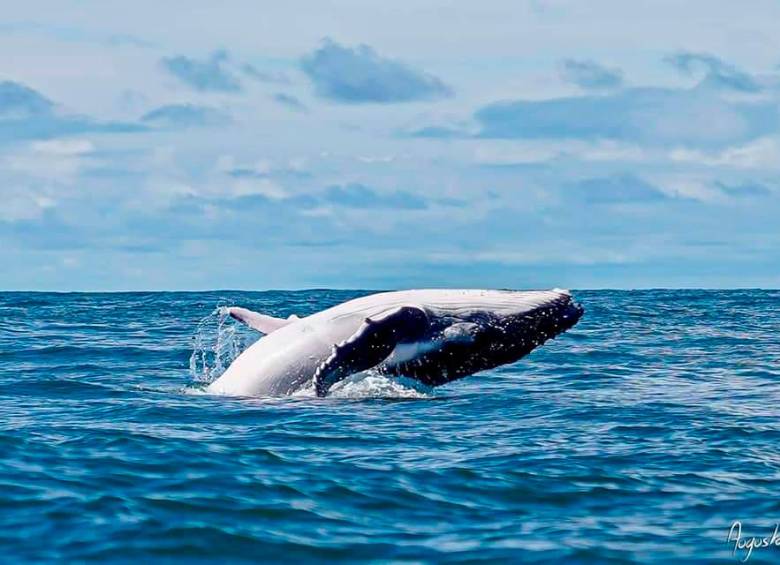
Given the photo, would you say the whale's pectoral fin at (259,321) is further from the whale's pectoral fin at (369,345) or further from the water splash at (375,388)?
the whale's pectoral fin at (369,345)

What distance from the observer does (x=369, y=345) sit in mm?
19922

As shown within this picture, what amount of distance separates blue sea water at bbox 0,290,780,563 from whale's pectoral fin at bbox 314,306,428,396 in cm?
77

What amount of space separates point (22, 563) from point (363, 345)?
9263 mm

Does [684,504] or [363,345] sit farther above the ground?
[363,345]

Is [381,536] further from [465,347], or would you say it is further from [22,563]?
[465,347]

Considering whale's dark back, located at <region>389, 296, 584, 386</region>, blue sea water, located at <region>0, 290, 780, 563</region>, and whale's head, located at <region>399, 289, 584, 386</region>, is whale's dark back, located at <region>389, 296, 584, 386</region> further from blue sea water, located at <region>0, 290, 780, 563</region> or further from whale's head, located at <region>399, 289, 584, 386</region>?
blue sea water, located at <region>0, 290, 780, 563</region>

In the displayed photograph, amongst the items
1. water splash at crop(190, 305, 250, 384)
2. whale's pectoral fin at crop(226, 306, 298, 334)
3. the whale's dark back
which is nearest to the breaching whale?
the whale's dark back

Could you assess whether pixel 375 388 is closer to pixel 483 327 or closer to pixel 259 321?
pixel 483 327

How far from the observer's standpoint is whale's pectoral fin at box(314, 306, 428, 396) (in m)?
19.8

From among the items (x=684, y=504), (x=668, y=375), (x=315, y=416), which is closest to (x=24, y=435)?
(x=315, y=416)

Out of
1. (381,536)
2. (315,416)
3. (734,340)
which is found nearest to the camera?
(381,536)

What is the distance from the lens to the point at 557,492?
46.8 ft

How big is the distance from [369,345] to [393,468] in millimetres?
4757

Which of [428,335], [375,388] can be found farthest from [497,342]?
[375,388]
